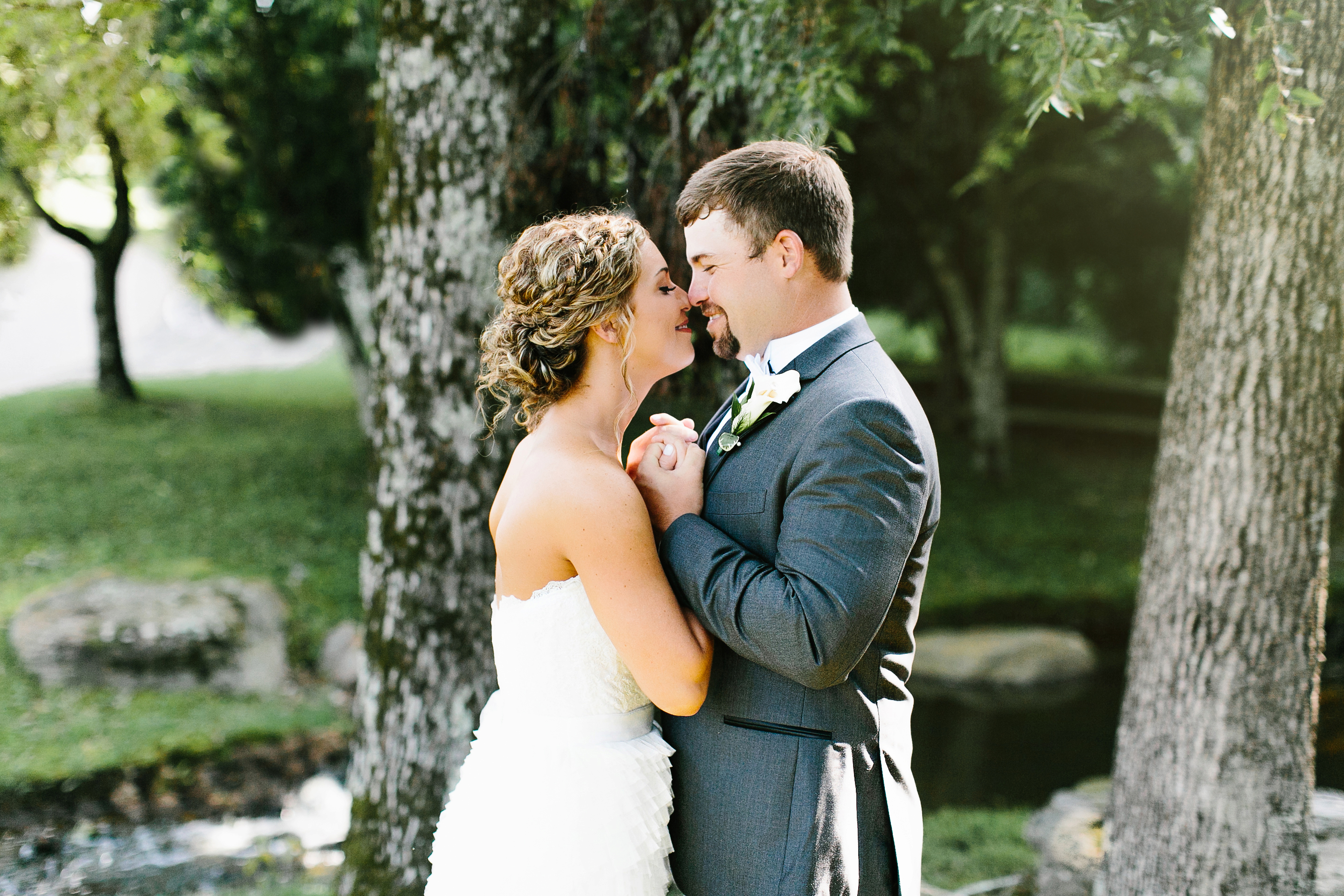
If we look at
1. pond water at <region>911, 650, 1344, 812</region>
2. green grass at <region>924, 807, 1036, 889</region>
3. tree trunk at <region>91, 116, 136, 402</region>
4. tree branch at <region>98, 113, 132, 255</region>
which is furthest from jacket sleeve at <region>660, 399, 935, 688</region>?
tree trunk at <region>91, 116, 136, 402</region>

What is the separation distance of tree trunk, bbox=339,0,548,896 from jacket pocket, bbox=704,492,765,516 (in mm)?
1721

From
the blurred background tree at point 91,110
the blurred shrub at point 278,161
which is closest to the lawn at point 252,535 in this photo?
the blurred background tree at point 91,110

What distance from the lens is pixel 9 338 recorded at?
639 inches

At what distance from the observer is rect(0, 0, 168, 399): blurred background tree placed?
440 centimetres

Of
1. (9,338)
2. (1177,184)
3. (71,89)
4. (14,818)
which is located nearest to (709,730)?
(71,89)

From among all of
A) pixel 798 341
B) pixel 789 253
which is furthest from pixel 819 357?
pixel 789 253

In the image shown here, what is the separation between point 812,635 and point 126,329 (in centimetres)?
2215

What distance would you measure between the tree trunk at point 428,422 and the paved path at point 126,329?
12814 mm

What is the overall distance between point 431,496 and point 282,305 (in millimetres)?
10177

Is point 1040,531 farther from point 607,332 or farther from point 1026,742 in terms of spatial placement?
point 607,332

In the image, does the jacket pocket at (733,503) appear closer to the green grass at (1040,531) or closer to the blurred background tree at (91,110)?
the blurred background tree at (91,110)

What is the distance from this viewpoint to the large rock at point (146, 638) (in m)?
7.29

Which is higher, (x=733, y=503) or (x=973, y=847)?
(x=733, y=503)

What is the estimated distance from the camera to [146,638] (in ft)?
24.1
